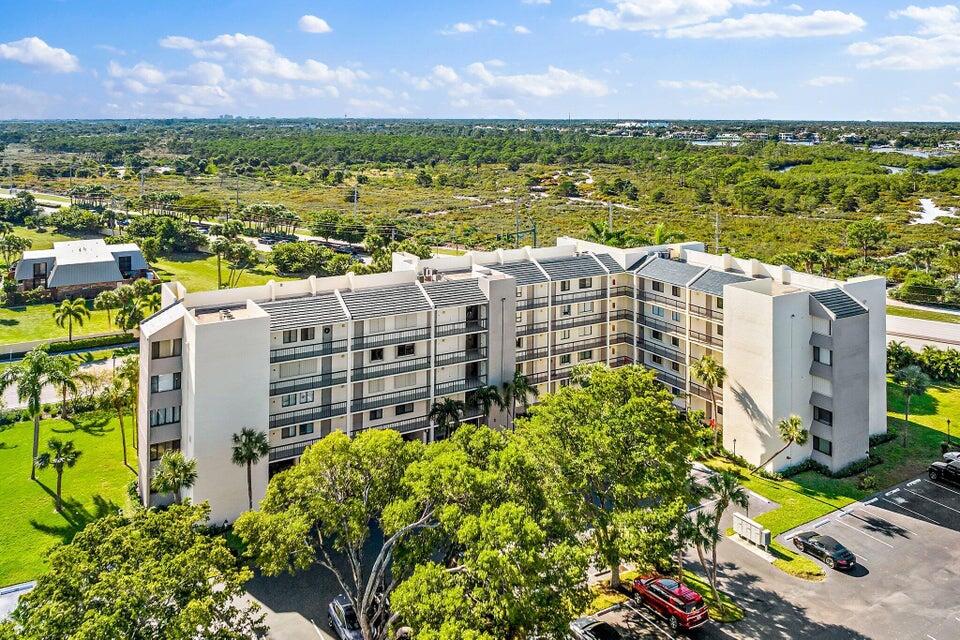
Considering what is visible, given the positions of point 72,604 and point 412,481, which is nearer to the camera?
point 72,604

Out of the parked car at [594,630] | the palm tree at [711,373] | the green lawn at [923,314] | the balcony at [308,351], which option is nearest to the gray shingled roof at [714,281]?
the palm tree at [711,373]

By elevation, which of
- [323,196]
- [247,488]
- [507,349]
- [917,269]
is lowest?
[247,488]

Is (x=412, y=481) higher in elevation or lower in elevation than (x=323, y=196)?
lower

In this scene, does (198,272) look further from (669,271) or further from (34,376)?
(669,271)

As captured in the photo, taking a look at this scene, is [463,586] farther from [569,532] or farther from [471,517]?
[569,532]

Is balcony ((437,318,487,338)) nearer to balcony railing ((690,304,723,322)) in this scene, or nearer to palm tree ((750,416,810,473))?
balcony railing ((690,304,723,322))

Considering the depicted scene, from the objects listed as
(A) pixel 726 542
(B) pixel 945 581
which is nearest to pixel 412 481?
(A) pixel 726 542

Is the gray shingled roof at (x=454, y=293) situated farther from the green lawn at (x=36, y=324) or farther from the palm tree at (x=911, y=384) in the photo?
the green lawn at (x=36, y=324)

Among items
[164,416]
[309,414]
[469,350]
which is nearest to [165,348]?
[164,416]
